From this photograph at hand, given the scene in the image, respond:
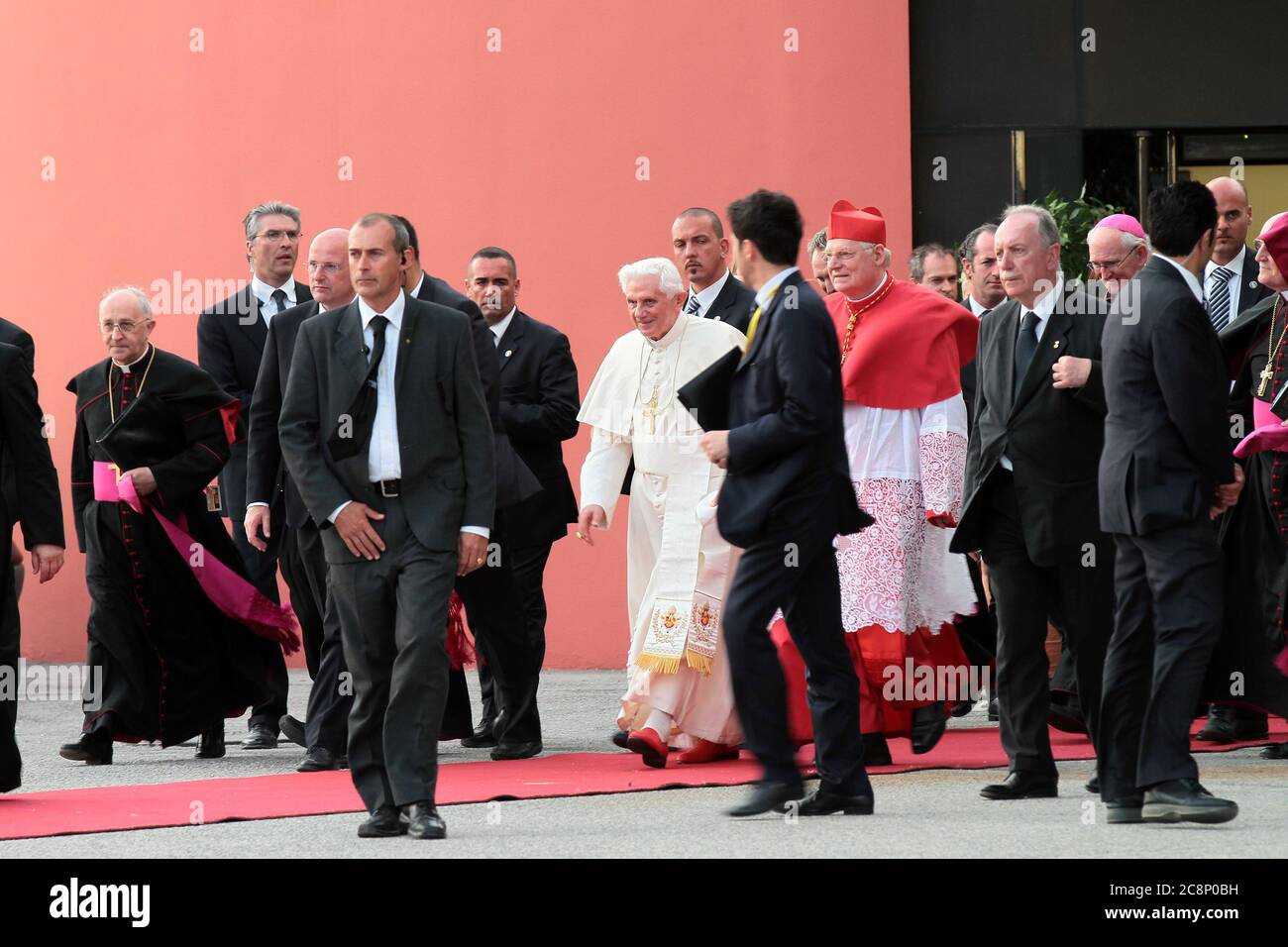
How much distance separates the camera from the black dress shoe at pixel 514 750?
28.1ft

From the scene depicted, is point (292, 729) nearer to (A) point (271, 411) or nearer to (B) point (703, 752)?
(A) point (271, 411)

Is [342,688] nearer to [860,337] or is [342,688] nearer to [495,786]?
[495,786]

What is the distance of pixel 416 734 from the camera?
6008 mm

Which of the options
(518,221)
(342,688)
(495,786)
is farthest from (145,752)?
(518,221)

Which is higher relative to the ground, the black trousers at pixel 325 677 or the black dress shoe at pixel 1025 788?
the black trousers at pixel 325 677

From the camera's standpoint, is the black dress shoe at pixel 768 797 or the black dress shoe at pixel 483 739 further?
the black dress shoe at pixel 483 739

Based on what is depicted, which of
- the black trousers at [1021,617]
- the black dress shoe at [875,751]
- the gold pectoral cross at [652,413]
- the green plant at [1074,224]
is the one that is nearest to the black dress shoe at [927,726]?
the black dress shoe at [875,751]

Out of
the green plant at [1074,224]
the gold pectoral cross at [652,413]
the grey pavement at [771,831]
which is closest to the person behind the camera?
the grey pavement at [771,831]

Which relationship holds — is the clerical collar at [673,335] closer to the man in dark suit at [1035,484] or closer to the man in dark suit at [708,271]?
the man in dark suit at [708,271]

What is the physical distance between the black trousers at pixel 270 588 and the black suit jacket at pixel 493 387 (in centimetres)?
103

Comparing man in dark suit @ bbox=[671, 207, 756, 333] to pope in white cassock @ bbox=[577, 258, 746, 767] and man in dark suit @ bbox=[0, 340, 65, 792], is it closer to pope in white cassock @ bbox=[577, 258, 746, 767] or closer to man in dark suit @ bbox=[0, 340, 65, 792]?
pope in white cassock @ bbox=[577, 258, 746, 767]

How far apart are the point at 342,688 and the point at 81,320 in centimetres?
588

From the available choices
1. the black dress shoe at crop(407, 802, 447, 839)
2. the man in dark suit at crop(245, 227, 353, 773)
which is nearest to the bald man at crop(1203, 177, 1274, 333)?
the man in dark suit at crop(245, 227, 353, 773)

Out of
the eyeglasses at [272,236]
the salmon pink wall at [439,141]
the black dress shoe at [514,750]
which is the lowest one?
the black dress shoe at [514,750]
